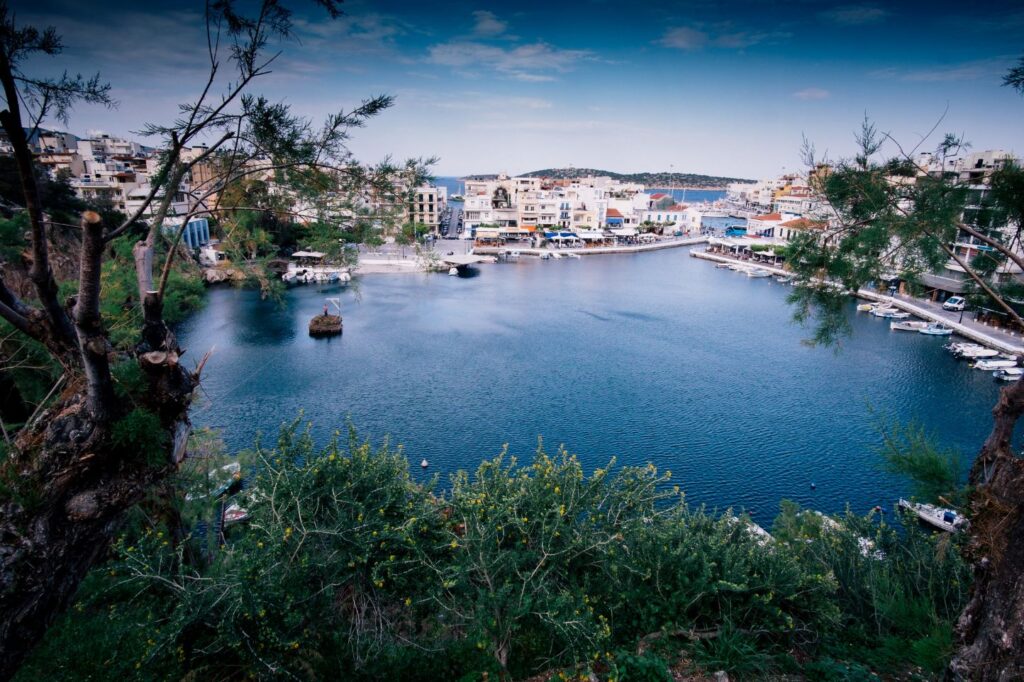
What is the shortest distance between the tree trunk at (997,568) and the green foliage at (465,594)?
0.40 meters

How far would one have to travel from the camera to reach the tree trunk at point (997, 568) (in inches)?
110

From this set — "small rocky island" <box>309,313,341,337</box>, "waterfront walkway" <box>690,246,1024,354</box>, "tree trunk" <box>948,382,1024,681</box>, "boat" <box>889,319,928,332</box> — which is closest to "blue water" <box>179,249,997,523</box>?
"small rocky island" <box>309,313,341,337</box>

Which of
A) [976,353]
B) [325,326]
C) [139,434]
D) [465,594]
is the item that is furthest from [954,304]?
[139,434]

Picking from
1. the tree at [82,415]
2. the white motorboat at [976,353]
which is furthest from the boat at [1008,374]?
the tree at [82,415]

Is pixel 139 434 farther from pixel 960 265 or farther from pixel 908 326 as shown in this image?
pixel 908 326

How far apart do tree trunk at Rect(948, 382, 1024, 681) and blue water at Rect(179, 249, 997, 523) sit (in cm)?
649

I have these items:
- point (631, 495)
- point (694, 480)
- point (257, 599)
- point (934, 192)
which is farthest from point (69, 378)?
point (694, 480)

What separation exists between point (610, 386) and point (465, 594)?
471 inches

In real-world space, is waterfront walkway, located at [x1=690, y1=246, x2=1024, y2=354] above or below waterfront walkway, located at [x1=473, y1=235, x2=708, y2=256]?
below

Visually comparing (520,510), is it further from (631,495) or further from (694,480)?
(694,480)

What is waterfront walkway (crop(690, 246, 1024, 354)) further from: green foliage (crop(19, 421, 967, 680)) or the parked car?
green foliage (crop(19, 421, 967, 680))

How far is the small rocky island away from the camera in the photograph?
62.4 ft

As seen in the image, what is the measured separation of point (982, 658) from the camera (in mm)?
2881

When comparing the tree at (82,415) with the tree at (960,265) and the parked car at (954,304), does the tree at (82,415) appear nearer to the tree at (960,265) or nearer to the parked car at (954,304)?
the tree at (960,265)
